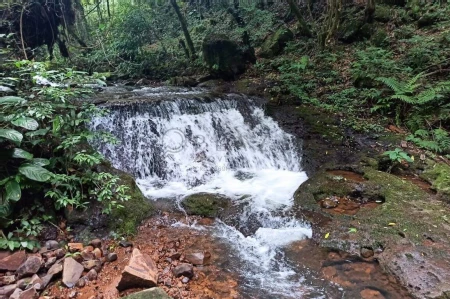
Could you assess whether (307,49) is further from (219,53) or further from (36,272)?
(36,272)

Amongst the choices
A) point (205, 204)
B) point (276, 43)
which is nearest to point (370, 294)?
point (205, 204)

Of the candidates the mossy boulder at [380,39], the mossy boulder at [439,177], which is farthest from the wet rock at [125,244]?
the mossy boulder at [380,39]

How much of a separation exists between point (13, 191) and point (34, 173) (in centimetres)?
27

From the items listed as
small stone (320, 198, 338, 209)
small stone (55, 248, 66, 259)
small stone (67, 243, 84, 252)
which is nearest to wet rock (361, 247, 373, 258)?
small stone (320, 198, 338, 209)

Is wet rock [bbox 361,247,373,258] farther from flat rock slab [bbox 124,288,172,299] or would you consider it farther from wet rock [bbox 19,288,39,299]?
wet rock [bbox 19,288,39,299]

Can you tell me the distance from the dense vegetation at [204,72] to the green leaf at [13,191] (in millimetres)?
13

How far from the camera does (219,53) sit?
1128 centimetres

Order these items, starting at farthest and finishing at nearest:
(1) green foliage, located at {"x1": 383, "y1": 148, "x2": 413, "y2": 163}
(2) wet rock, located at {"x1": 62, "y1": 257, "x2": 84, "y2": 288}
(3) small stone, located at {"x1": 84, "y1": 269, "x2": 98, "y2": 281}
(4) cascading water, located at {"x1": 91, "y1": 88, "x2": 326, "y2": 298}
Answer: (1) green foliage, located at {"x1": 383, "y1": 148, "x2": 413, "y2": 163}, (4) cascading water, located at {"x1": 91, "y1": 88, "x2": 326, "y2": 298}, (3) small stone, located at {"x1": 84, "y1": 269, "x2": 98, "y2": 281}, (2) wet rock, located at {"x1": 62, "y1": 257, "x2": 84, "y2": 288}

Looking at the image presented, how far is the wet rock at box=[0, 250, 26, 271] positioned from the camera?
300 centimetres

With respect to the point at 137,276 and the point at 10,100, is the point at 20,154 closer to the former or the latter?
the point at 10,100

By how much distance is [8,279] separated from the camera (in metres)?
2.89

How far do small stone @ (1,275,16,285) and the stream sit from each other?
217 centimetres

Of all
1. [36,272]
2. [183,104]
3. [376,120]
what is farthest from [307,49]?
[36,272]

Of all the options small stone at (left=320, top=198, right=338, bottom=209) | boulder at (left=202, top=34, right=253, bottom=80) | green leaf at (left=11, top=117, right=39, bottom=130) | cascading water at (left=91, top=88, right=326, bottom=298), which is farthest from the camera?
boulder at (left=202, top=34, right=253, bottom=80)
